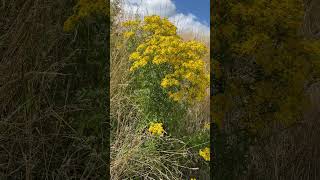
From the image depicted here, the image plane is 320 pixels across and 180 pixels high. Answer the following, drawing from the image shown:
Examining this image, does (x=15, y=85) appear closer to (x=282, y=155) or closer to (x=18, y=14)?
(x=18, y=14)

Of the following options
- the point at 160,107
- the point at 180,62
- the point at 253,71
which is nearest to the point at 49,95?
the point at 160,107

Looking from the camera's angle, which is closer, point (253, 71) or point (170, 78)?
point (253, 71)

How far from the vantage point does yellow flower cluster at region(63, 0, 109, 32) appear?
299 cm

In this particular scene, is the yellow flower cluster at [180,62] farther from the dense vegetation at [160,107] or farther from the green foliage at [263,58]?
the green foliage at [263,58]

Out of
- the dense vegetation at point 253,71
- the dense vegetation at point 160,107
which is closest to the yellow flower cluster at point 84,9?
the dense vegetation at point 160,107

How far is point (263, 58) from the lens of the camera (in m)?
2.55

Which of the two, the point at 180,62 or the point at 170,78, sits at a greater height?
the point at 180,62

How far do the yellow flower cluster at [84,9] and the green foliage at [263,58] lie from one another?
911 millimetres

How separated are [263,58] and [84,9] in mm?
1262

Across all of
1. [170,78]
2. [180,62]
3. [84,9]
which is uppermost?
[84,9]

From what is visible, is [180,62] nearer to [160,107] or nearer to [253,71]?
[160,107]

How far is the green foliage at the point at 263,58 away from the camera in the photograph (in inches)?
97.6

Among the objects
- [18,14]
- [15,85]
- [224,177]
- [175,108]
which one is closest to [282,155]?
[224,177]

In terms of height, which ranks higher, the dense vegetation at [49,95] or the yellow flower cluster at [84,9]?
the yellow flower cluster at [84,9]
